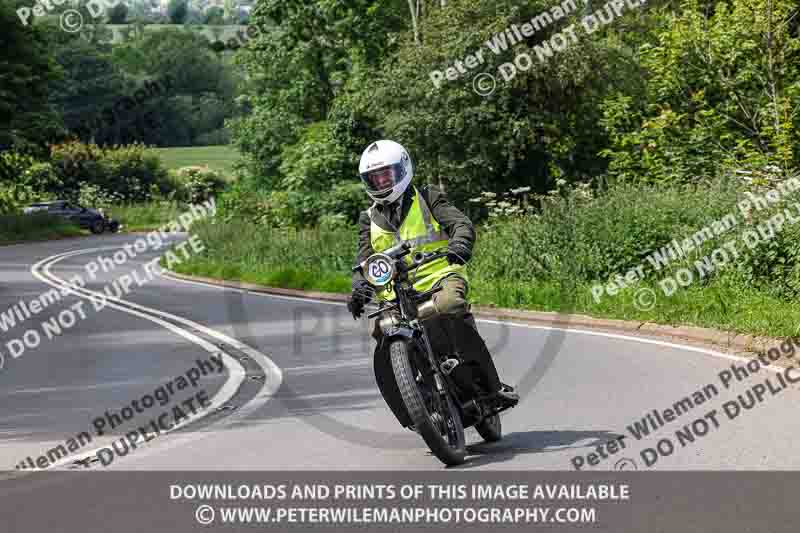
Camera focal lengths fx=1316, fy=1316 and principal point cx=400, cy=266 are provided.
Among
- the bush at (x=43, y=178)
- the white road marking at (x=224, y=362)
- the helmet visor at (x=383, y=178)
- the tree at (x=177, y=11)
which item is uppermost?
the tree at (x=177, y=11)

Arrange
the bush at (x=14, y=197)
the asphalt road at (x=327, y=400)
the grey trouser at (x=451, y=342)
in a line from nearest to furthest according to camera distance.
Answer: the grey trouser at (x=451, y=342)
the asphalt road at (x=327, y=400)
the bush at (x=14, y=197)

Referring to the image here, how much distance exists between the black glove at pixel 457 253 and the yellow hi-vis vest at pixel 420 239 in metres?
0.15

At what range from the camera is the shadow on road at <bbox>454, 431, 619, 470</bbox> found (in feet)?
27.1

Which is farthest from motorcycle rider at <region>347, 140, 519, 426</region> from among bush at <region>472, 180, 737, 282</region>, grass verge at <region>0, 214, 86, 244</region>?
grass verge at <region>0, 214, 86, 244</region>

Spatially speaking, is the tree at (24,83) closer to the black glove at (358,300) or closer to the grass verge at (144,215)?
the grass verge at (144,215)

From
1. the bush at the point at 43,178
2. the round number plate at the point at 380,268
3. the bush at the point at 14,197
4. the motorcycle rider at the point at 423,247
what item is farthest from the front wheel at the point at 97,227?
the round number plate at the point at 380,268

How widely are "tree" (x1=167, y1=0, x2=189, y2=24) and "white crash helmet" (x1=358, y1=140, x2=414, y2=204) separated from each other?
14106 cm

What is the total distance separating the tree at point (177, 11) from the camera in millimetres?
147000

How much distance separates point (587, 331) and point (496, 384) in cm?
807

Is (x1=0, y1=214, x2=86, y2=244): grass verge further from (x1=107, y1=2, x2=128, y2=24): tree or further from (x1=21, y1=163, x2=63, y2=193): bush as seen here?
(x1=107, y1=2, x2=128, y2=24): tree

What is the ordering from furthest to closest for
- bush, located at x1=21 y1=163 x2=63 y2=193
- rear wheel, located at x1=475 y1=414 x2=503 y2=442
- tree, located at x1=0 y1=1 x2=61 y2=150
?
bush, located at x1=21 y1=163 x2=63 y2=193
tree, located at x1=0 y1=1 x2=61 y2=150
rear wheel, located at x1=475 y1=414 x2=503 y2=442

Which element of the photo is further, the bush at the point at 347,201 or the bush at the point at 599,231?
the bush at the point at 347,201

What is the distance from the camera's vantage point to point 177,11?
14762cm

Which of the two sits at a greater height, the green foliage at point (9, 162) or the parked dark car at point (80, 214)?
the green foliage at point (9, 162)
